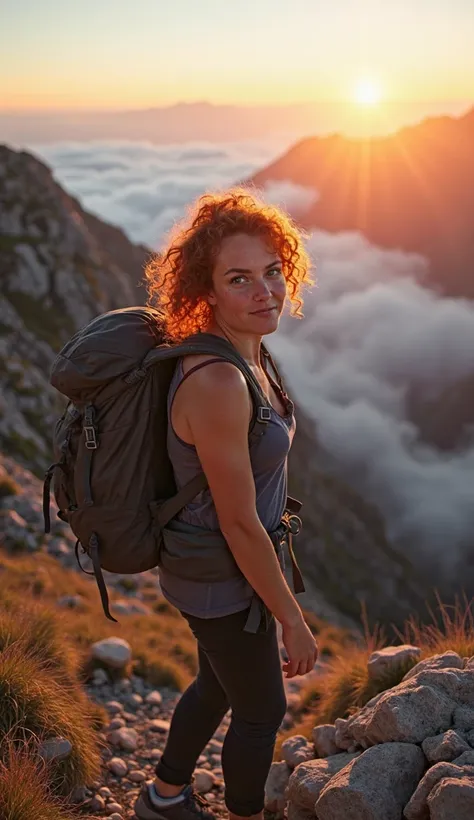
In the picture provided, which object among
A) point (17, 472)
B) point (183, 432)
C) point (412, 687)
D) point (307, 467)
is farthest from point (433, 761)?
point (307, 467)

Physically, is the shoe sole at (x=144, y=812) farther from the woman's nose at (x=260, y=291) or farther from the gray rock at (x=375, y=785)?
the woman's nose at (x=260, y=291)

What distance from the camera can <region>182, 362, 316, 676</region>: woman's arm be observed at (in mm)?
3080

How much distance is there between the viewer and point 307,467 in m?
73.9

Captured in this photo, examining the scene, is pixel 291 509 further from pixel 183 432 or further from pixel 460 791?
pixel 460 791

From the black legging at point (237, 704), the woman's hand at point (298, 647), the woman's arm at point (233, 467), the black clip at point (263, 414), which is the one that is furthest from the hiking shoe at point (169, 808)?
the black clip at point (263, 414)

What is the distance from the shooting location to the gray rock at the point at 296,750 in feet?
17.1

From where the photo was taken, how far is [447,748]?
3.67 meters

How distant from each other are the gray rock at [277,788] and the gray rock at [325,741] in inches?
11.7

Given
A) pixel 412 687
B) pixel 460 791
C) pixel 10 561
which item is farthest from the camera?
pixel 10 561

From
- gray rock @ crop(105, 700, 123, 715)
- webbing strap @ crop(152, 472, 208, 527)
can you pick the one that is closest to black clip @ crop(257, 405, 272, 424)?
webbing strap @ crop(152, 472, 208, 527)

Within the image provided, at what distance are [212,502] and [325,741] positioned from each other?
261 centimetres

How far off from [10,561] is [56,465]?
8.23 m

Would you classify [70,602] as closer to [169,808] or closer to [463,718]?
[169,808]

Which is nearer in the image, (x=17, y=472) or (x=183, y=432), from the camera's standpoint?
(x=183, y=432)
